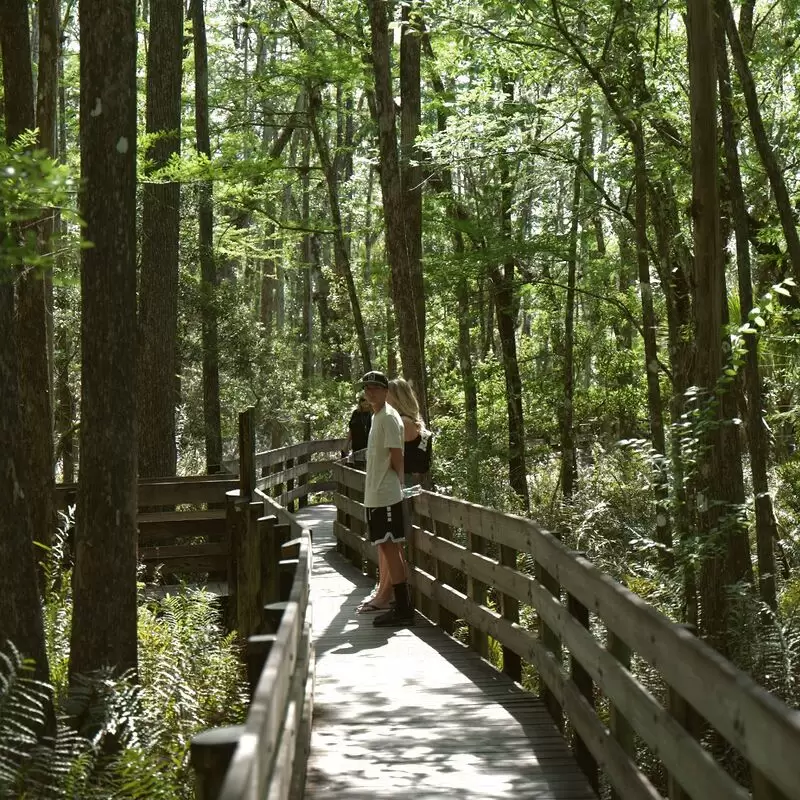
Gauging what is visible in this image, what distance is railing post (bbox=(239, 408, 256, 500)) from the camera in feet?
38.1

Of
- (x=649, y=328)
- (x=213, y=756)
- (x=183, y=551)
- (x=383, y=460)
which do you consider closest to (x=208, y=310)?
(x=649, y=328)

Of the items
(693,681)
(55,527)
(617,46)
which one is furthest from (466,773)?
(617,46)

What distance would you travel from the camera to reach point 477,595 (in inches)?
355

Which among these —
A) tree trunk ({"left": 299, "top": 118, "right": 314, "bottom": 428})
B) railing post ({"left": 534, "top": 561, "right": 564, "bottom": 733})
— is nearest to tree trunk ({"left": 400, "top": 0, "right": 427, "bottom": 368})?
railing post ({"left": 534, "top": 561, "right": 564, "bottom": 733})

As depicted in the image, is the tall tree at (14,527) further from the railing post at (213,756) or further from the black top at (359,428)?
the black top at (359,428)

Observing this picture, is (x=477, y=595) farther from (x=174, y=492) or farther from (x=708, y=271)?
(x=174, y=492)

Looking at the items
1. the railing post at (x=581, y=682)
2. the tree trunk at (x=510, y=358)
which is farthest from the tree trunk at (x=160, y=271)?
the railing post at (x=581, y=682)

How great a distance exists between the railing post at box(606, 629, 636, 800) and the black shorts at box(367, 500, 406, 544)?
4619 millimetres

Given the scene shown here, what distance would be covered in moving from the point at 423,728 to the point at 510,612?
1.59 meters

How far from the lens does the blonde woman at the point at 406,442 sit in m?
10.2

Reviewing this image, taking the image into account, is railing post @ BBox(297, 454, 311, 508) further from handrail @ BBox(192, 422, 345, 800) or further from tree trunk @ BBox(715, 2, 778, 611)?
tree trunk @ BBox(715, 2, 778, 611)

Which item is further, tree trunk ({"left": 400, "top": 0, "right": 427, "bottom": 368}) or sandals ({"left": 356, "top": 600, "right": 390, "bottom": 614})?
tree trunk ({"left": 400, "top": 0, "right": 427, "bottom": 368})

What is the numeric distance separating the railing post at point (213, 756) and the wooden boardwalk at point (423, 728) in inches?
96.1

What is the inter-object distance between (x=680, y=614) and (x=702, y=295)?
10.6ft
